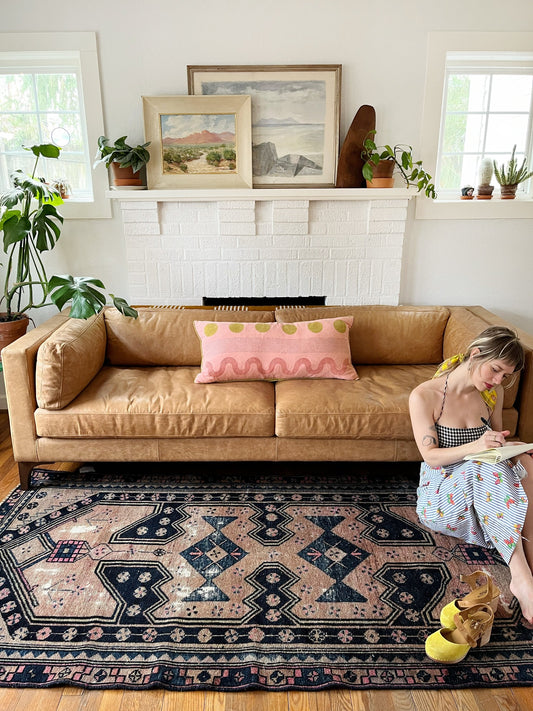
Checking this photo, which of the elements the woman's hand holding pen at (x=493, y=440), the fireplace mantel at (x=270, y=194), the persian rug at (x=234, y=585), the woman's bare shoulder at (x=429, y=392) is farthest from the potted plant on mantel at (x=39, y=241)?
the woman's hand holding pen at (x=493, y=440)

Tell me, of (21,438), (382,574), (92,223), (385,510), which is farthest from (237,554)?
(92,223)

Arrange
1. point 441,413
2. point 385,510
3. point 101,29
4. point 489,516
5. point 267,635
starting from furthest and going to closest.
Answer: point 101,29 < point 385,510 < point 441,413 < point 489,516 < point 267,635

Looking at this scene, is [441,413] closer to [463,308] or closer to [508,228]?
[463,308]

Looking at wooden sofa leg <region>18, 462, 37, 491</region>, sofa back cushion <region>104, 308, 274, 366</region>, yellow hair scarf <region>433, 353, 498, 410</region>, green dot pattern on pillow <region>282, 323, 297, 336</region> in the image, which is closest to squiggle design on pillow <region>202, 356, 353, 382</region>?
green dot pattern on pillow <region>282, 323, 297, 336</region>

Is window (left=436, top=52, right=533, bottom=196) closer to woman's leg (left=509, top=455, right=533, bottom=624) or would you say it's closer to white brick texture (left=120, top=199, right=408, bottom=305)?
white brick texture (left=120, top=199, right=408, bottom=305)

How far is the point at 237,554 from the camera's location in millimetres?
2221

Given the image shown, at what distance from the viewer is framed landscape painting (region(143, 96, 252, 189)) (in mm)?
3195

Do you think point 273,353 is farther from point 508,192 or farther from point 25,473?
point 508,192

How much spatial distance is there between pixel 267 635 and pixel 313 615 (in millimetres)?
182

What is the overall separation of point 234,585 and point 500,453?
107 cm

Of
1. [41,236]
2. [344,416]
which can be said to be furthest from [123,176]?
[344,416]

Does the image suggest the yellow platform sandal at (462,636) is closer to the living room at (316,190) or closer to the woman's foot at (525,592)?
the woman's foot at (525,592)

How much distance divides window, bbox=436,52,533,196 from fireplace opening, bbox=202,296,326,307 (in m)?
1.06

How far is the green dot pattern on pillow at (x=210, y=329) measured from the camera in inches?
117
